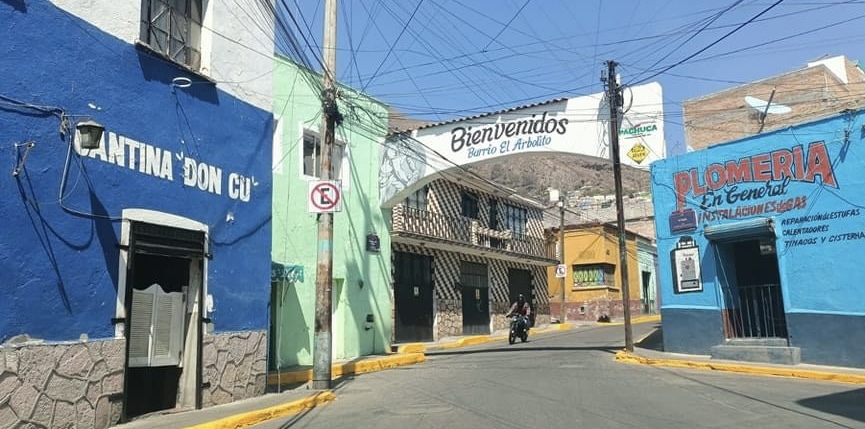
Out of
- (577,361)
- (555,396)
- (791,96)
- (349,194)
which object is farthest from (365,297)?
(791,96)

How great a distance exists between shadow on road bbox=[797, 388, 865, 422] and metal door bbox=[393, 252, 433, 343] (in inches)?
667

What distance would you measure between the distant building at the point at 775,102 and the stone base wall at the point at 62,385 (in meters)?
15.3

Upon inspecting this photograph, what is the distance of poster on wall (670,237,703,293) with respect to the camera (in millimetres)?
16348

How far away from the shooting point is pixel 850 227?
13445 millimetres

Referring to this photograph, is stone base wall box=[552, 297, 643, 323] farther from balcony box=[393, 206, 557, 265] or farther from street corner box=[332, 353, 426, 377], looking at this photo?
street corner box=[332, 353, 426, 377]

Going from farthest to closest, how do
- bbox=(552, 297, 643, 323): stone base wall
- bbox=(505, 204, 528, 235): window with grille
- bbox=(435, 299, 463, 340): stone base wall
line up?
bbox=(552, 297, 643, 323): stone base wall → bbox=(505, 204, 528, 235): window with grille → bbox=(435, 299, 463, 340): stone base wall

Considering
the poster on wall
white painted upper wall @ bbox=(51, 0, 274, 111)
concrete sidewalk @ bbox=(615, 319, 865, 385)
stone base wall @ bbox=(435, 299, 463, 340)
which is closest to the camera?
white painted upper wall @ bbox=(51, 0, 274, 111)

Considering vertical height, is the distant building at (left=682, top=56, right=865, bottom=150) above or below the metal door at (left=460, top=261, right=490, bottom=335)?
above

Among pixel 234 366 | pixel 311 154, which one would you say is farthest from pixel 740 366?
pixel 311 154

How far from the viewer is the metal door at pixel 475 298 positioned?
3064 cm

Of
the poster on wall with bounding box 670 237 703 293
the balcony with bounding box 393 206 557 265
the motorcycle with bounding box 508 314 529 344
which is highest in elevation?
the balcony with bounding box 393 206 557 265

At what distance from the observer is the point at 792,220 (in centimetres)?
1450

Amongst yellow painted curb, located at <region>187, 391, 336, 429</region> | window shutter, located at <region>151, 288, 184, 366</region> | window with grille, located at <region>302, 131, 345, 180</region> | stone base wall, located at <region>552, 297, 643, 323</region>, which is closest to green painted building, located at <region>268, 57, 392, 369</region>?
window with grille, located at <region>302, 131, 345, 180</region>

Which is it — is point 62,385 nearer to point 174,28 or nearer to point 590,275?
point 174,28
